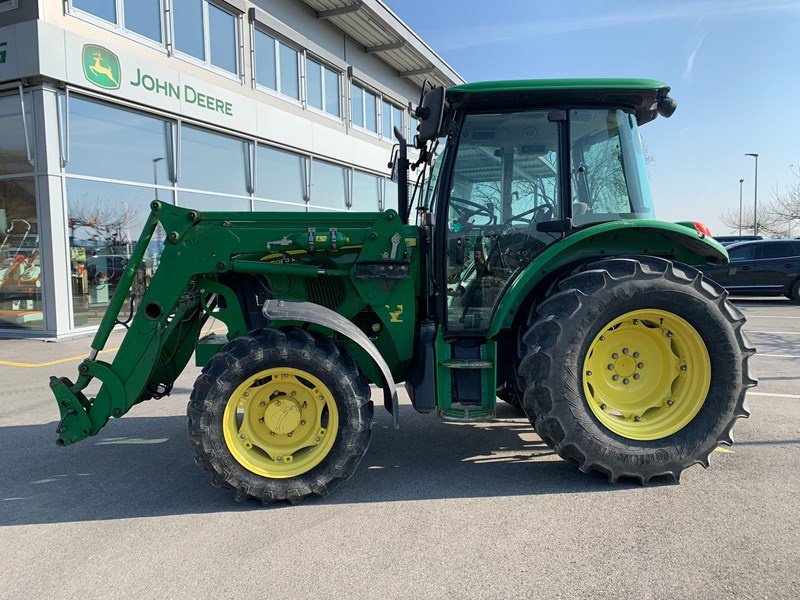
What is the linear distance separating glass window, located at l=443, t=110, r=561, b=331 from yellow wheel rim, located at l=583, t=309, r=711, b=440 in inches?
30.5

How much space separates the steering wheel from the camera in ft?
12.1

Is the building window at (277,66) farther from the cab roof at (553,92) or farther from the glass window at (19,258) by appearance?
the cab roof at (553,92)

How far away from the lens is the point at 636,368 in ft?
11.9

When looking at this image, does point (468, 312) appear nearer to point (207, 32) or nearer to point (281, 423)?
point (281, 423)

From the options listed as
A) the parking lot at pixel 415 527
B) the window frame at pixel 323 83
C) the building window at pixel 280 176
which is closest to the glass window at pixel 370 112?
Answer: the window frame at pixel 323 83

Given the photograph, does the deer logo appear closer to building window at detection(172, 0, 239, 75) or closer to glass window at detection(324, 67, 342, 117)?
building window at detection(172, 0, 239, 75)

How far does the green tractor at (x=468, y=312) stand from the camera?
10.8 feet

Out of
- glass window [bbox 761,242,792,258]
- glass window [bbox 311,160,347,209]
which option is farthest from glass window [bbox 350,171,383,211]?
glass window [bbox 761,242,792,258]

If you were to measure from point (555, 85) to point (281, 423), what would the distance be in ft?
8.90

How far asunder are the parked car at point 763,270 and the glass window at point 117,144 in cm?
1338

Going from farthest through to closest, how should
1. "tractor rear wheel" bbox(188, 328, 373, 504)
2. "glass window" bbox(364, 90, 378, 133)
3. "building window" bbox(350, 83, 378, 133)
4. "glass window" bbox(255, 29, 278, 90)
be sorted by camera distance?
1. "glass window" bbox(364, 90, 378, 133)
2. "building window" bbox(350, 83, 378, 133)
3. "glass window" bbox(255, 29, 278, 90)
4. "tractor rear wheel" bbox(188, 328, 373, 504)

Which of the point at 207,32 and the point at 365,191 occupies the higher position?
the point at 207,32

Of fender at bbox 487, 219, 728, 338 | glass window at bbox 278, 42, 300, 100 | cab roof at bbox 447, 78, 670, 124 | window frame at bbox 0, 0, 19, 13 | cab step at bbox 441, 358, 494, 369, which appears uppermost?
glass window at bbox 278, 42, 300, 100

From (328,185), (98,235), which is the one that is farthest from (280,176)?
(98,235)
